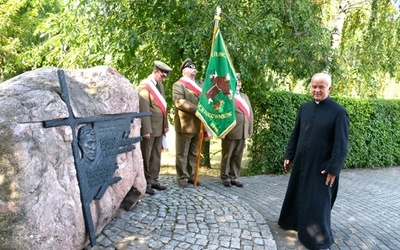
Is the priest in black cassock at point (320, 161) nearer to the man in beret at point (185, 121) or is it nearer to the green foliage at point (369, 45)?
the man in beret at point (185, 121)

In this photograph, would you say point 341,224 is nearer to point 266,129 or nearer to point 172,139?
point 266,129

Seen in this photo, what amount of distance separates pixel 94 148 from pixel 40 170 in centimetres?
77

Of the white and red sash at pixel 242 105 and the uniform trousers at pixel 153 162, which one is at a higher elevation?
the white and red sash at pixel 242 105

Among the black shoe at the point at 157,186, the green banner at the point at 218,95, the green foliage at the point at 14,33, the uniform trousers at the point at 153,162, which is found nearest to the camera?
the uniform trousers at the point at 153,162

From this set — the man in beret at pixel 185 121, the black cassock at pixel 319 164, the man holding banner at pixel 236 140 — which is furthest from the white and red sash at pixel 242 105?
the black cassock at pixel 319 164

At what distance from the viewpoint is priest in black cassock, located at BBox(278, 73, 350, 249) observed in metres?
3.90

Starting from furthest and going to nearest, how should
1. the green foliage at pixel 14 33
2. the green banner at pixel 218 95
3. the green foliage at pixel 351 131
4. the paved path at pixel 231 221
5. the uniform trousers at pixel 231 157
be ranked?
the green foliage at pixel 14 33
the green foliage at pixel 351 131
the uniform trousers at pixel 231 157
the green banner at pixel 218 95
the paved path at pixel 231 221

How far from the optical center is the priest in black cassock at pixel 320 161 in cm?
390

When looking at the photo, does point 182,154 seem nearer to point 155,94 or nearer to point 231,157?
point 231,157

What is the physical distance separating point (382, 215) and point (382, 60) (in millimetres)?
6414

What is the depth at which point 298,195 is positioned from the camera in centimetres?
433

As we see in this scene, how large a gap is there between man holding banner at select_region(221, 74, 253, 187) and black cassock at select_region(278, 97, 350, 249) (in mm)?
2122

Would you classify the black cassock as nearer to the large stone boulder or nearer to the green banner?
the green banner

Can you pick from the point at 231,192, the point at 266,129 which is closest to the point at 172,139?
the point at 266,129
